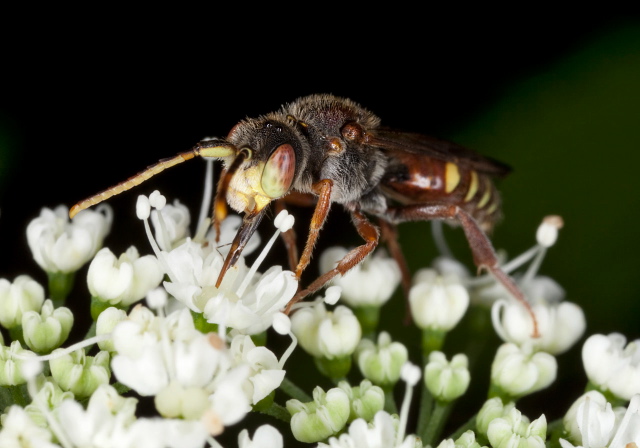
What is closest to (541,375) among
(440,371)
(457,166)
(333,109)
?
(440,371)

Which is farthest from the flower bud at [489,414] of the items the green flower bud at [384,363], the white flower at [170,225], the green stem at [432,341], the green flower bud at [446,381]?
the white flower at [170,225]

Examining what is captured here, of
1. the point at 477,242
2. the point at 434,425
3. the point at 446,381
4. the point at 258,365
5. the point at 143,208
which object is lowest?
the point at 434,425

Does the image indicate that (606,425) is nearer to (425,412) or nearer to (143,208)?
(425,412)

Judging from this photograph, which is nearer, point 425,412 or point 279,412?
point 279,412

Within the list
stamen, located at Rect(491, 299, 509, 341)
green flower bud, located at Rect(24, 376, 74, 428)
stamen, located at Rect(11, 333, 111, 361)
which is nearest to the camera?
green flower bud, located at Rect(24, 376, 74, 428)

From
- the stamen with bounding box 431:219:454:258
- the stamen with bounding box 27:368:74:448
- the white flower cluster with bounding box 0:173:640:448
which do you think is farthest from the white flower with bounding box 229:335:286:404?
the stamen with bounding box 431:219:454:258

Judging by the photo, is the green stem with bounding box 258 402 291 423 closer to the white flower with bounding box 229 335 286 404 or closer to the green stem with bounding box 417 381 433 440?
the white flower with bounding box 229 335 286 404

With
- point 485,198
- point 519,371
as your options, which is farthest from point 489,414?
point 485,198

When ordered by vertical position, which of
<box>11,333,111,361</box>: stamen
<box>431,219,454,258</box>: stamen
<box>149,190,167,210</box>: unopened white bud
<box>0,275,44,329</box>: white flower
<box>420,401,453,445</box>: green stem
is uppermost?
<box>149,190,167,210</box>: unopened white bud
